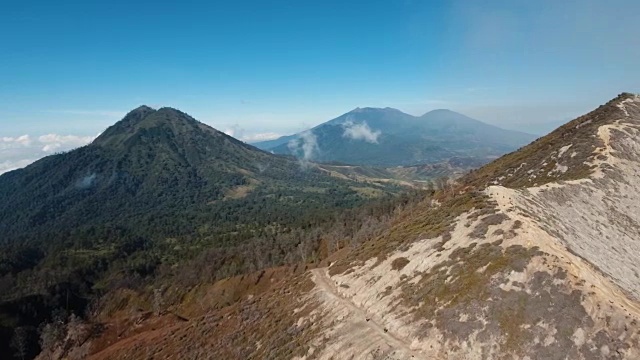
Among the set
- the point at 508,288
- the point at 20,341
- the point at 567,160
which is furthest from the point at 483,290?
the point at 20,341

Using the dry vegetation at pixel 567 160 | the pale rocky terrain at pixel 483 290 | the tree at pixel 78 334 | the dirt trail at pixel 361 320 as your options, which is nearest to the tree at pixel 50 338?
the tree at pixel 78 334

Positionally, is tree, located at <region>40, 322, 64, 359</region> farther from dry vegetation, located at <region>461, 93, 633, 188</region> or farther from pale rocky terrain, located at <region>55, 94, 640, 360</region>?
dry vegetation, located at <region>461, 93, 633, 188</region>

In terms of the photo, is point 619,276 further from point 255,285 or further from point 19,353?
point 19,353

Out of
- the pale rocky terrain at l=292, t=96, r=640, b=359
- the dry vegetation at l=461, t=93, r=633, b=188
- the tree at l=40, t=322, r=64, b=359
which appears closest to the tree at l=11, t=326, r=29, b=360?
the tree at l=40, t=322, r=64, b=359

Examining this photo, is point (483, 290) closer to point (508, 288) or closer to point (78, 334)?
point (508, 288)

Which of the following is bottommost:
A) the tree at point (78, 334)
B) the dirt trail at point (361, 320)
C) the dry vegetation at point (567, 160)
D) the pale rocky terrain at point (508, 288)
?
the tree at point (78, 334)

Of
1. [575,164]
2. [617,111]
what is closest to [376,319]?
[575,164]

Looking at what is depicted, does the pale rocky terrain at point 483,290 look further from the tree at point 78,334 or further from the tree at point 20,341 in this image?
the tree at point 20,341

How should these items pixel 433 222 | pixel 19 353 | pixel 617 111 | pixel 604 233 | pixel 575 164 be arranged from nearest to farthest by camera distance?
pixel 604 233
pixel 433 222
pixel 575 164
pixel 617 111
pixel 19 353

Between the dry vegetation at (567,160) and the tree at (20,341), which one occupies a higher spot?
the dry vegetation at (567,160)
